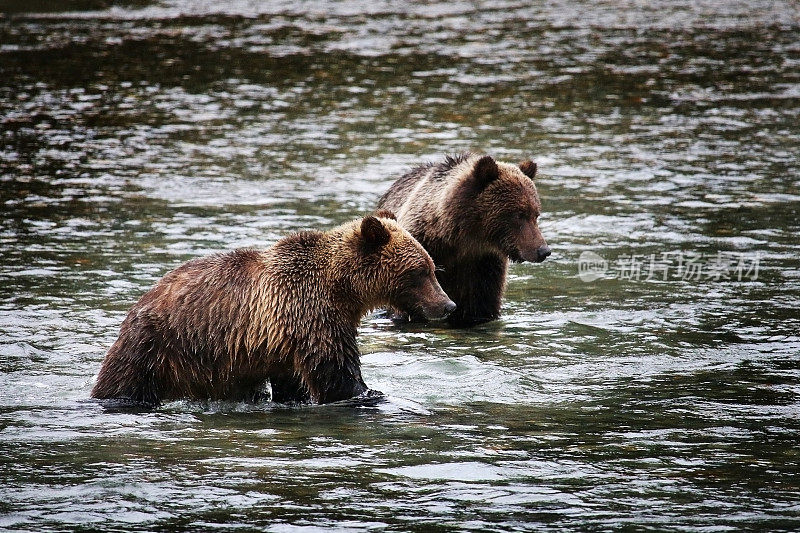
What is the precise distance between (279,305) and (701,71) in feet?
55.9

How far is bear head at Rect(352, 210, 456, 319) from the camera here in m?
8.88

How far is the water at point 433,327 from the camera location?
698cm

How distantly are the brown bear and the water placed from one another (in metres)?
0.35

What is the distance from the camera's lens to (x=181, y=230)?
14.3m

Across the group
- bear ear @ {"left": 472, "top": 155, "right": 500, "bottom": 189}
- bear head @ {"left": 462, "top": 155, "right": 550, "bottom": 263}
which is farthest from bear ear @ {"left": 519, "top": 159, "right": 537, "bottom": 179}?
bear ear @ {"left": 472, "top": 155, "right": 500, "bottom": 189}

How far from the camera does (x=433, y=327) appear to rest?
11.5m

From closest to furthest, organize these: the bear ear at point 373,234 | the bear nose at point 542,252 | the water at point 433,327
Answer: the water at point 433,327 < the bear ear at point 373,234 < the bear nose at point 542,252

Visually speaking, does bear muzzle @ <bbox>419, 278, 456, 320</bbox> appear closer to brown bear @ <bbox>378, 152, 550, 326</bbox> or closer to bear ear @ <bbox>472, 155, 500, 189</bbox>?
brown bear @ <bbox>378, 152, 550, 326</bbox>

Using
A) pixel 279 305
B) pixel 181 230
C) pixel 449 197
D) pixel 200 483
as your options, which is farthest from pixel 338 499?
pixel 181 230

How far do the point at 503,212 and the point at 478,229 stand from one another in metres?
0.28

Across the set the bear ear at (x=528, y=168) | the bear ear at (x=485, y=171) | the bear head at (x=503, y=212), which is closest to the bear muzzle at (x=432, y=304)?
the bear head at (x=503, y=212)

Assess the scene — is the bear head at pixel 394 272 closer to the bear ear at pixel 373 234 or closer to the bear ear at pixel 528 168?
the bear ear at pixel 373 234

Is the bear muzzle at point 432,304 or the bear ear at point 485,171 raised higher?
the bear ear at point 485,171

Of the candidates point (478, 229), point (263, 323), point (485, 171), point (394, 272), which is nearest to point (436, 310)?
point (394, 272)
